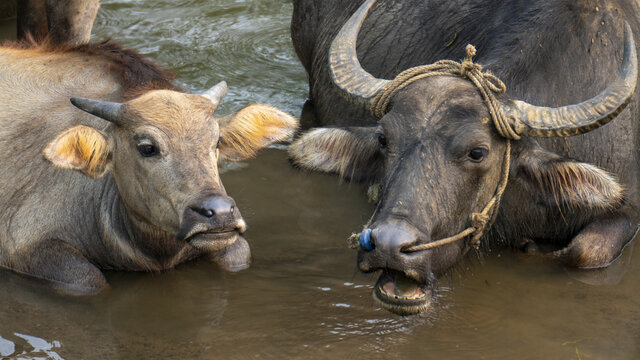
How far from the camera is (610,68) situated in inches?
213

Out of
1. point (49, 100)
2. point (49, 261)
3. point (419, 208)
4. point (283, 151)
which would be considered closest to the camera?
point (419, 208)

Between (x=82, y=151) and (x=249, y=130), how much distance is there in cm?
102

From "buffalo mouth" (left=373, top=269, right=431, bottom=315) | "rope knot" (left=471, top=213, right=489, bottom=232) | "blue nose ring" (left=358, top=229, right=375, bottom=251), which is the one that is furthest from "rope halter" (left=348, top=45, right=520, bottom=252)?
"buffalo mouth" (left=373, top=269, right=431, bottom=315)

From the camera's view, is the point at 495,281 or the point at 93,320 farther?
the point at 495,281

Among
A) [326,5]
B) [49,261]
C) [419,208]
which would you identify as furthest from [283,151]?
[419,208]

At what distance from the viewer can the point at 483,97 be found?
15.4ft

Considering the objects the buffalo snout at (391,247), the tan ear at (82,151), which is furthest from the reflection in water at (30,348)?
the buffalo snout at (391,247)

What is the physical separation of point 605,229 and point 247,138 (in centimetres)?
224

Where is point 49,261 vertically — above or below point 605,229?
below

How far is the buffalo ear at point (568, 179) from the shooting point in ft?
15.5

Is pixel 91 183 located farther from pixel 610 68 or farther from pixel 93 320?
pixel 610 68

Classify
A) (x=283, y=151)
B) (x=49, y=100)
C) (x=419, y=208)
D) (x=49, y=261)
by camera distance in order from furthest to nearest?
(x=283, y=151) < (x=49, y=100) < (x=49, y=261) < (x=419, y=208)

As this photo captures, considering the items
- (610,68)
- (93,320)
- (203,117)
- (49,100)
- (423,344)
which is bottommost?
(93,320)

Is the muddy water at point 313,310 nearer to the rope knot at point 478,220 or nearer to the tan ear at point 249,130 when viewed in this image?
the rope knot at point 478,220
